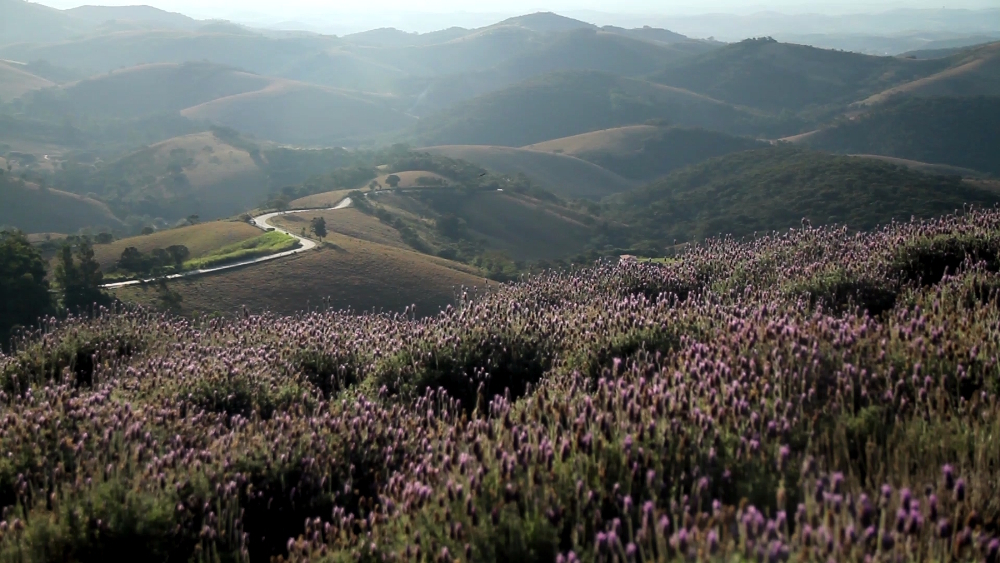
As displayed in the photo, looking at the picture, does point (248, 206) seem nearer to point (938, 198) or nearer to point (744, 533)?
point (938, 198)

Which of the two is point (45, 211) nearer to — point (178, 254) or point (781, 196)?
point (178, 254)

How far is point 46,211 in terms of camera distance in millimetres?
113062

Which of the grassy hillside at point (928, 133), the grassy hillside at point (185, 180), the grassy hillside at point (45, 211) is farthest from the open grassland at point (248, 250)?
the grassy hillside at point (928, 133)

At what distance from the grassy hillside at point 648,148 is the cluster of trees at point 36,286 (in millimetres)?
125260

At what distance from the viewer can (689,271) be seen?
1077cm

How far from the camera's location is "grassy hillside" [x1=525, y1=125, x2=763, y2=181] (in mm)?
160500

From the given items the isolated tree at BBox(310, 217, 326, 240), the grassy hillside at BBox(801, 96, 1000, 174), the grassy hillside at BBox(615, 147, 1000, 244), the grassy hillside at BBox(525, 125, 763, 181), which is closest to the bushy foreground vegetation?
the isolated tree at BBox(310, 217, 326, 240)

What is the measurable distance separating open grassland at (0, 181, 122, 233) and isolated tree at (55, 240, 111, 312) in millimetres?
75361

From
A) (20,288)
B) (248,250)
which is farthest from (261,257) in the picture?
(20,288)

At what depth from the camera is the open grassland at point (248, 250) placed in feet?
177

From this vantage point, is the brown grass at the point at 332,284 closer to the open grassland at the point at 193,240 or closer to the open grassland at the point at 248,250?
the open grassland at the point at 248,250

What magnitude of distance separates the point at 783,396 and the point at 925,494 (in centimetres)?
139

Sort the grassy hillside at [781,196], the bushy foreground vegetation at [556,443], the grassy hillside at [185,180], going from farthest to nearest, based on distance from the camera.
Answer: the grassy hillside at [185,180], the grassy hillside at [781,196], the bushy foreground vegetation at [556,443]

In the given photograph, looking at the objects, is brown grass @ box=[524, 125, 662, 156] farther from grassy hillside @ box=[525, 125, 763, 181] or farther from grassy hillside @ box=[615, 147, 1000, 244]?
grassy hillside @ box=[615, 147, 1000, 244]
